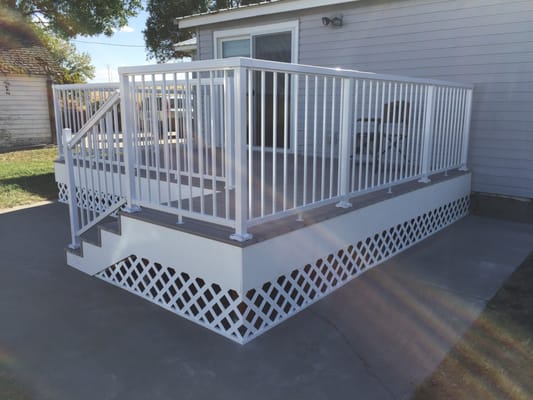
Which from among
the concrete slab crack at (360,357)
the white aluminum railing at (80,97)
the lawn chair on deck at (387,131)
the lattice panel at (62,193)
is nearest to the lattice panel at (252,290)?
the concrete slab crack at (360,357)

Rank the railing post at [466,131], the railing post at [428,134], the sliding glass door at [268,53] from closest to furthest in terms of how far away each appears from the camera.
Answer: the railing post at [428,134]
the railing post at [466,131]
the sliding glass door at [268,53]

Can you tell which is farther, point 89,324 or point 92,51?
point 92,51

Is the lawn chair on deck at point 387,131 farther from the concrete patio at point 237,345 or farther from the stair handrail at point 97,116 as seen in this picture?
the stair handrail at point 97,116

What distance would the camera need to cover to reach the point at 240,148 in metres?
2.36

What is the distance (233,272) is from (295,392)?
2.37 ft

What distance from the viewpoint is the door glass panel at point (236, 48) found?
6.89 meters

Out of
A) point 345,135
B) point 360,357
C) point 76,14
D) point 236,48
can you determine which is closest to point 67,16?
point 76,14

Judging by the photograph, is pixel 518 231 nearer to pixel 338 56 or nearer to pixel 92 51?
pixel 338 56

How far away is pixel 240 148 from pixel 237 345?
3.72 ft

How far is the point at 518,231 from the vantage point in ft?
15.6

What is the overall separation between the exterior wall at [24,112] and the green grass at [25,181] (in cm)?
→ 273

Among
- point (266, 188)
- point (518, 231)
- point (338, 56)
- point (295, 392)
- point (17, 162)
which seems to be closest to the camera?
point (295, 392)

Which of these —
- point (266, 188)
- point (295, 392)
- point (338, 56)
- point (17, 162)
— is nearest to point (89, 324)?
point (295, 392)

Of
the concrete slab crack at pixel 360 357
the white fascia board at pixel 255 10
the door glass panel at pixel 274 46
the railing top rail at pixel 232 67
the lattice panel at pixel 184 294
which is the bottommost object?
the concrete slab crack at pixel 360 357
